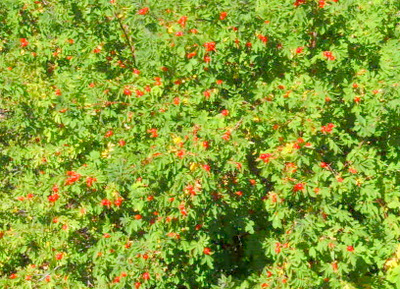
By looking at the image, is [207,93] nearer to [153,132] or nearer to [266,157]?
[153,132]

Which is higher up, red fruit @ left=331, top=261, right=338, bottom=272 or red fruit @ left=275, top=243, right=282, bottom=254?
red fruit @ left=275, top=243, right=282, bottom=254

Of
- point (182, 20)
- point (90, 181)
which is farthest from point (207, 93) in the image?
point (90, 181)

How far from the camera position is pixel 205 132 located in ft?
14.1

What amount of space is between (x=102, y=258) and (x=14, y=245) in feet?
4.19

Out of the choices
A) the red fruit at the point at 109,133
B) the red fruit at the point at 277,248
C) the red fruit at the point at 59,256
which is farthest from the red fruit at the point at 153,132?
the red fruit at the point at 59,256

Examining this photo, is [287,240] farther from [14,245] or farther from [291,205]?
[14,245]

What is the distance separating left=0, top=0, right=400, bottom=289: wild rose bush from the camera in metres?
4.51

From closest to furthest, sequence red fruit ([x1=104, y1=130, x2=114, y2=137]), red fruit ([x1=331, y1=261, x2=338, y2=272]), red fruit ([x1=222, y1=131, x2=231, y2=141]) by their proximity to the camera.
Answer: red fruit ([x1=222, y1=131, x2=231, y2=141]), red fruit ([x1=104, y1=130, x2=114, y2=137]), red fruit ([x1=331, y1=261, x2=338, y2=272])

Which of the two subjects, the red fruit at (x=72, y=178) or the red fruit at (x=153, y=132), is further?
the red fruit at (x=72, y=178)

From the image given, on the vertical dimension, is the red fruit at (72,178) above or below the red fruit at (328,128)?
above

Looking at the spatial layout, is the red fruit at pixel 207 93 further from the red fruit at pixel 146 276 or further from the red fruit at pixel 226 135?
the red fruit at pixel 146 276

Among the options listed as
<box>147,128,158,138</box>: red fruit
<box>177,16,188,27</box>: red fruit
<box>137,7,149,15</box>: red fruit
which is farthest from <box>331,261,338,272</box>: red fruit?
<box>137,7,149,15</box>: red fruit

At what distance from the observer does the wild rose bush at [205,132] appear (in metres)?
4.51

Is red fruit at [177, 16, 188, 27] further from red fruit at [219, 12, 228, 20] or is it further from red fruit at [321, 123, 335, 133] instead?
red fruit at [321, 123, 335, 133]
